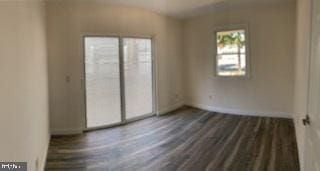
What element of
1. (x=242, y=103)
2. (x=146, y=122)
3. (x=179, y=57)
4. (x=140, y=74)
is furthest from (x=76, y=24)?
(x=242, y=103)

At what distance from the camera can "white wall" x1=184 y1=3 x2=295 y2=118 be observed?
6.07 meters

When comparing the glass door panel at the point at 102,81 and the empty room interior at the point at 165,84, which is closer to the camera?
the empty room interior at the point at 165,84

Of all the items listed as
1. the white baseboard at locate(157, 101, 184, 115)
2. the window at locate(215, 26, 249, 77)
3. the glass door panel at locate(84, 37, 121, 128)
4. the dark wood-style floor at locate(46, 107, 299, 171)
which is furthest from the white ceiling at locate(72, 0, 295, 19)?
the dark wood-style floor at locate(46, 107, 299, 171)

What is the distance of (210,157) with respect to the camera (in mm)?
4023

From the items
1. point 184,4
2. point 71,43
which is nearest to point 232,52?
point 184,4

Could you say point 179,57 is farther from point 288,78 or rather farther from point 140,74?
point 288,78

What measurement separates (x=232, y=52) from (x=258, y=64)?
0.68 metres

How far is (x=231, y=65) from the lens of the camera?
6824 millimetres

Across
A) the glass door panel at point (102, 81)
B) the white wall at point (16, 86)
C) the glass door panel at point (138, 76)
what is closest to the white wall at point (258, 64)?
the glass door panel at point (138, 76)

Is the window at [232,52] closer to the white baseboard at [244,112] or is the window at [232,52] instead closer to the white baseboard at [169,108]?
the white baseboard at [244,112]

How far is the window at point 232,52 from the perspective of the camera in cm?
656

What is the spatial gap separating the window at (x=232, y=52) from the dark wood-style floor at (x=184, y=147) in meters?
1.17

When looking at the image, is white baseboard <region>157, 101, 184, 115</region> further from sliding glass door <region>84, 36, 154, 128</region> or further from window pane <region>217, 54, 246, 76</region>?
window pane <region>217, 54, 246, 76</region>

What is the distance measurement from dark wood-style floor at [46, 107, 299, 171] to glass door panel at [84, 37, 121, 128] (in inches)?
13.4
